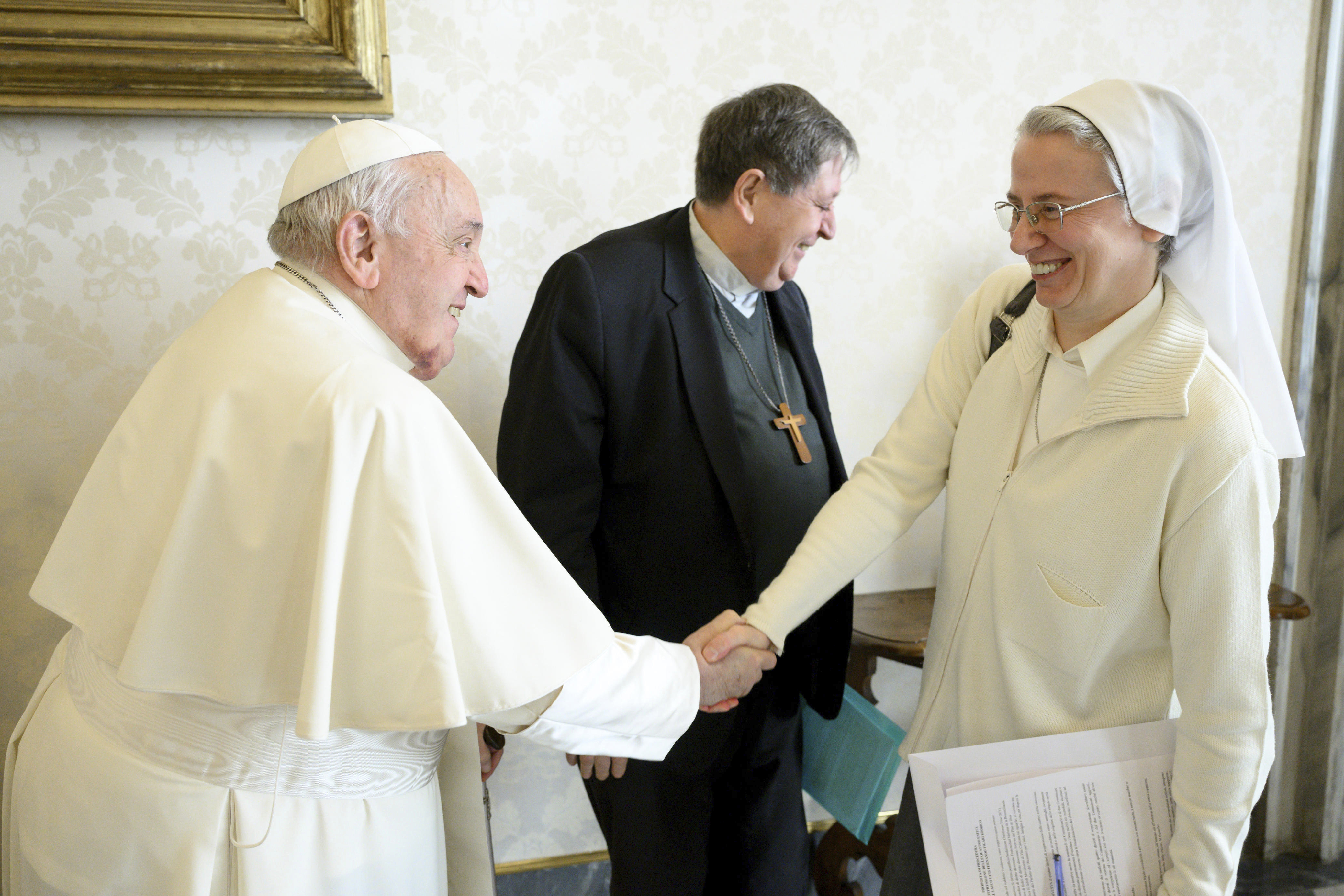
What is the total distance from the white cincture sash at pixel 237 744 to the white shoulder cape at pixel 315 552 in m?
0.08

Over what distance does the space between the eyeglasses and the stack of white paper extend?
75cm

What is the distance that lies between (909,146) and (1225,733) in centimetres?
170

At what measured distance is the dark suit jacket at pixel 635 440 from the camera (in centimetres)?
170

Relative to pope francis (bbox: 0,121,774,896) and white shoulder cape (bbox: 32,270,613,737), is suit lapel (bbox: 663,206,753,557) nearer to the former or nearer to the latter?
pope francis (bbox: 0,121,774,896)

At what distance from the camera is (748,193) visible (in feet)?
6.05

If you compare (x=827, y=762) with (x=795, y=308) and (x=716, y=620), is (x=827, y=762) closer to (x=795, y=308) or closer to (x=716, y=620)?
(x=716, y=620)

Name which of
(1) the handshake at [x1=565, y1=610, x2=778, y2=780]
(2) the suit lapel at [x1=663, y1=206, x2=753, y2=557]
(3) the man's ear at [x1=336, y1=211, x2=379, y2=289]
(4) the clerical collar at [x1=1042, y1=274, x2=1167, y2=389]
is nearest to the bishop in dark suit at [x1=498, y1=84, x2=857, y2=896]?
(2) the suit lapel at [x1=663, y1=206, x2=753, y2=557]

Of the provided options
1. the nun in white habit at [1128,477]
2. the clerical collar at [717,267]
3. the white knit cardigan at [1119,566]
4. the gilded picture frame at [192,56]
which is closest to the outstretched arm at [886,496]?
the white knit cardigan at [1119,566]

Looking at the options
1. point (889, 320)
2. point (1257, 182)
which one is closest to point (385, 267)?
point (889, 320)

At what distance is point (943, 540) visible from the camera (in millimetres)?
1601

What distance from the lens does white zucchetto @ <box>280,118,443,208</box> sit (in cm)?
133

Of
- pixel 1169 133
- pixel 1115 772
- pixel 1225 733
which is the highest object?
pixel 1169 133

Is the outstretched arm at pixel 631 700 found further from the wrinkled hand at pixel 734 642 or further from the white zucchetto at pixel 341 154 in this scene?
the white zucchetto at pixel 341 154

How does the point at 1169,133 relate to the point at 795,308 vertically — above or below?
above
